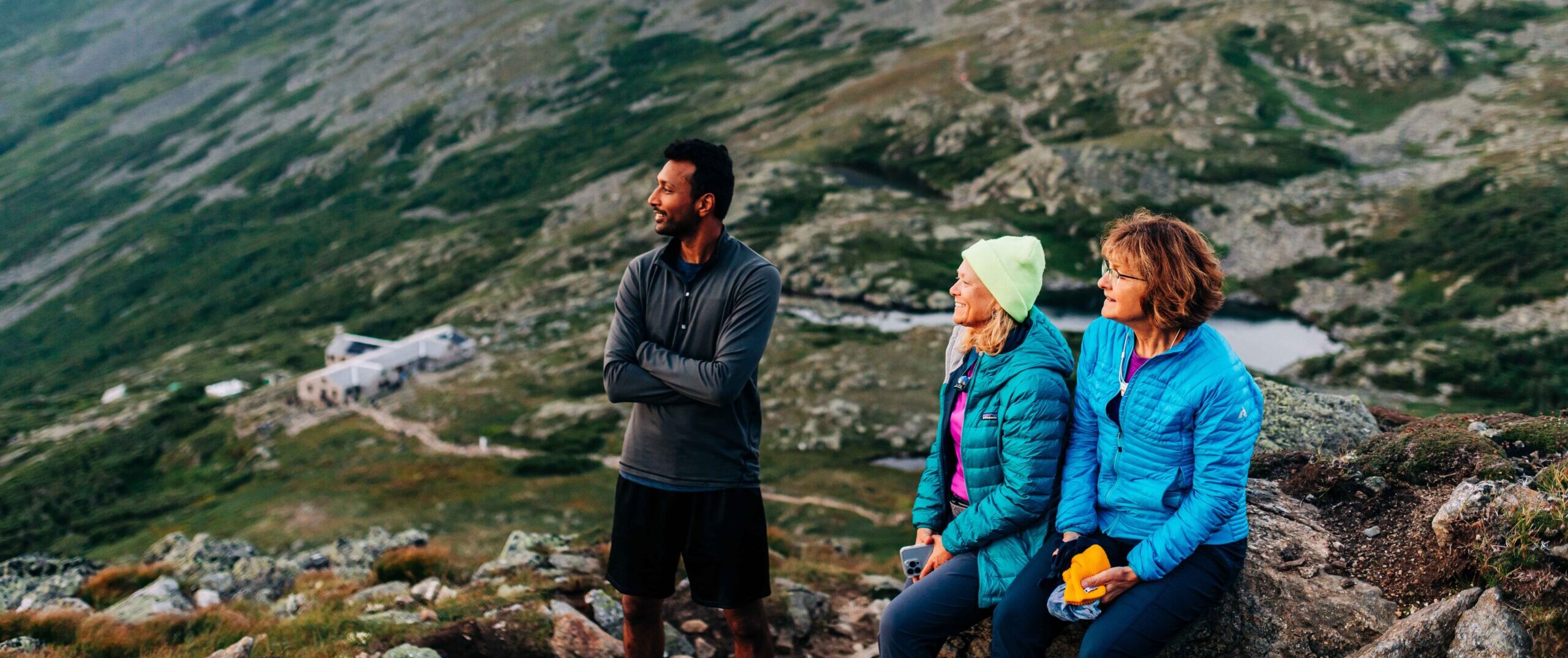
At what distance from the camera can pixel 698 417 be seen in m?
8.30

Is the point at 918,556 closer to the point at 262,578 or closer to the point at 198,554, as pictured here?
the point at 262,578

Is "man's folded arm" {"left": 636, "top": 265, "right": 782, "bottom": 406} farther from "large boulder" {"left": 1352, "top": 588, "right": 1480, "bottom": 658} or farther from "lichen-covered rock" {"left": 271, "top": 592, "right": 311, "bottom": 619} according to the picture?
"lichen-covered rock" {"left": 271, "top": 592, "right": 311, "bottom": 619}

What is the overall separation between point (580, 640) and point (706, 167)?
20.0 ft

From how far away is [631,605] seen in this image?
8609 mm

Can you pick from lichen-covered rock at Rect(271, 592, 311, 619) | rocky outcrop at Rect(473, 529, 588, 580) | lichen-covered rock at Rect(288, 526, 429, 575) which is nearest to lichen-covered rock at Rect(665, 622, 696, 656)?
rocky outcrop at Rect(473, 529, 588, 580)

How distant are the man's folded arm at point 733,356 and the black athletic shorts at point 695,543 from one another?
0.93 m

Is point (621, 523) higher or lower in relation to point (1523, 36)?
higher

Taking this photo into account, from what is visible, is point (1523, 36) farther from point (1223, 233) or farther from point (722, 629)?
point (722, 629)

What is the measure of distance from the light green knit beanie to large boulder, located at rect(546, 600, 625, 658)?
20.7ft

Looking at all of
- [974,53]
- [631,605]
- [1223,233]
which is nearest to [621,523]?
[631,605]

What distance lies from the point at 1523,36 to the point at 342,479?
141709 mm

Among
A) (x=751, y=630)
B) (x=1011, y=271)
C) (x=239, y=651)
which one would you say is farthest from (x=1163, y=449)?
(x=239, y=651)

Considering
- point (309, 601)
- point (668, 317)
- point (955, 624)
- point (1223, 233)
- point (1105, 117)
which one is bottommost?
point (1223, 233)

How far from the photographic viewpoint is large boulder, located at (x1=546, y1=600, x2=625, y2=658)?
10.9 m
